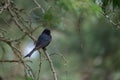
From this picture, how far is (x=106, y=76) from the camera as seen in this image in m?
19.2

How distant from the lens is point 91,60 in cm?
1973

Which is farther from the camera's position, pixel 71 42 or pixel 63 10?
pixel 71 42

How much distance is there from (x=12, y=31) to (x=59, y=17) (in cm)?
97

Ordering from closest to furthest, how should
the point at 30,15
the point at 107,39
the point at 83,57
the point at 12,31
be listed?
the point at 30,15
the point at 12,31
the point at 107,39
the point at 83,57

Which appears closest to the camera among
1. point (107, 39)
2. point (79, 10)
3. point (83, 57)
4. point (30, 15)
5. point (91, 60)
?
point (79, 10)

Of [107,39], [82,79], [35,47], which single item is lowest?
[35,47]

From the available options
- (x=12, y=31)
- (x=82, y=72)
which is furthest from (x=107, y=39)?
(x=12, y=31)

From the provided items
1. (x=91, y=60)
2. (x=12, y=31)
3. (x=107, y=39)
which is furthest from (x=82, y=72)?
(x=12, y=31)

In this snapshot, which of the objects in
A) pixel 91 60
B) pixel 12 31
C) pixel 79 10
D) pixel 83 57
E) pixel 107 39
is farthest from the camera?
pixel 83 57

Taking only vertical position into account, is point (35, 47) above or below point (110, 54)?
below

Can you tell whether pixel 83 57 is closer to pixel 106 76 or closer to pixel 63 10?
pixel 106 76

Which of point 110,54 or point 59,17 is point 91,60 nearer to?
point 110,54

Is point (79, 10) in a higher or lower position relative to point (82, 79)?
lower

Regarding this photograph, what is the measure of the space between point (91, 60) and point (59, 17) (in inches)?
587
